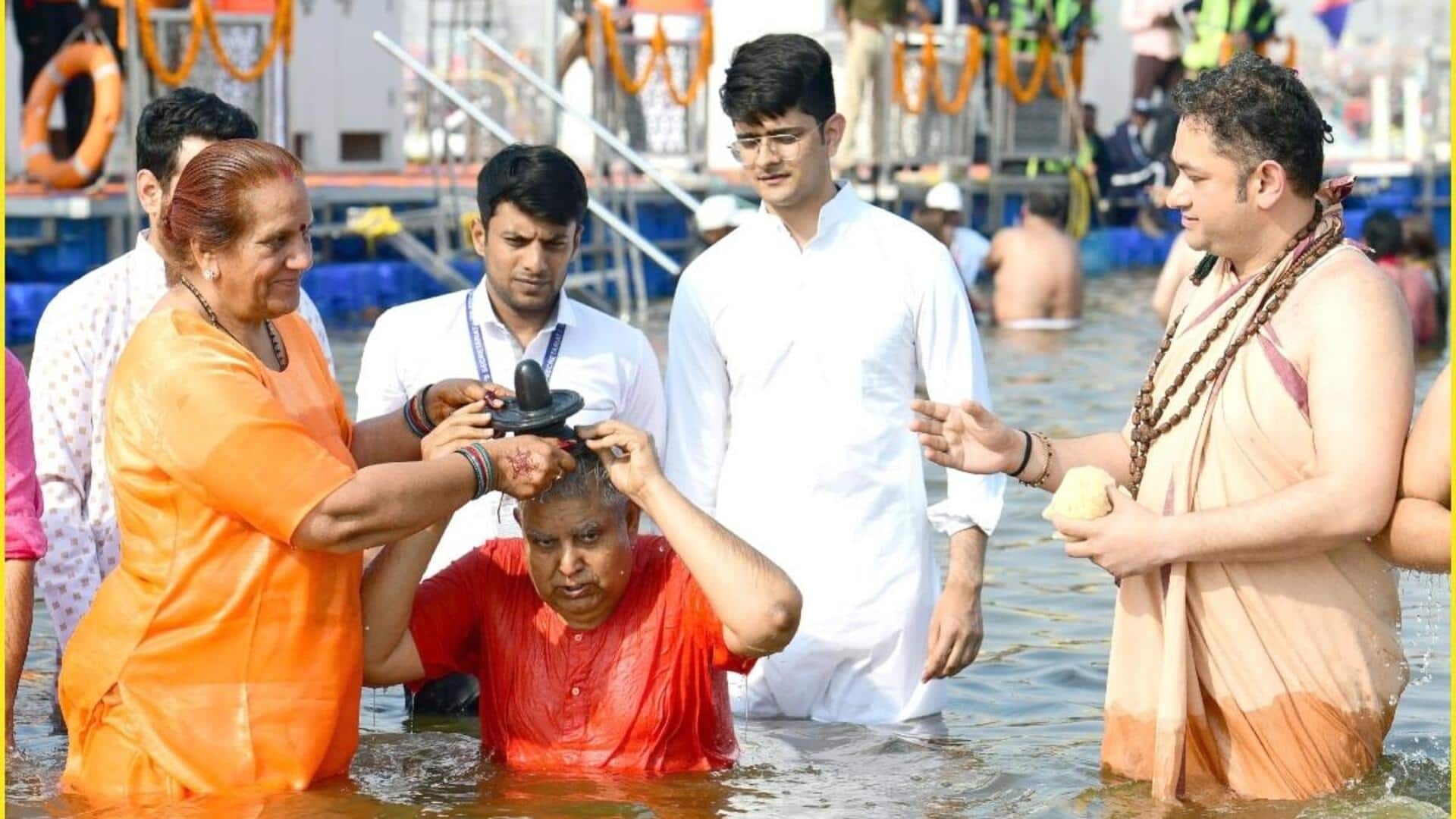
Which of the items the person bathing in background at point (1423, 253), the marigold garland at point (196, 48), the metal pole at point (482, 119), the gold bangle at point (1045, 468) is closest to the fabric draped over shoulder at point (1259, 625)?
the gold bangle at point (1045, 468)

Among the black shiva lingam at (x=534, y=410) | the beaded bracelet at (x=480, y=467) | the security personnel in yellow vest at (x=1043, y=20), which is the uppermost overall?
the security personnel in yellow vest at (x=1043, y=20)

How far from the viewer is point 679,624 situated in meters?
4.61

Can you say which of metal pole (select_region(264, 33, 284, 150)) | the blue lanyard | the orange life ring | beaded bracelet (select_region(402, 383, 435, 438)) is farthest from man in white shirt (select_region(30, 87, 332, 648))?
metal pole (select_region(264, 33, 284, 150))

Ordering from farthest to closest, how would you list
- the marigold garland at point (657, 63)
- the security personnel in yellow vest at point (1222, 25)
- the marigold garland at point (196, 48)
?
the security personnel in yellow vest at point (1222, 25)
the marigold garland at point (657, 63)
the marigold garland at point (196, 48)

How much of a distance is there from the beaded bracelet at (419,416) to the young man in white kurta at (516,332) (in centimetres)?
48

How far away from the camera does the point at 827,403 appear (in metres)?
5.25

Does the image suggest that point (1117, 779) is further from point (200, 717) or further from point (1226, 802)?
point (200, 717)

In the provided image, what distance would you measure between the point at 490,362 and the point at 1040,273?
11.6 meters

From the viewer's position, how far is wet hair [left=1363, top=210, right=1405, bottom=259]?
14039mm

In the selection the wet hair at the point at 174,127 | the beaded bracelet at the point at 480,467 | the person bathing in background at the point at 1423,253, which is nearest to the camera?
the beaded bracelet at the point at 480,467

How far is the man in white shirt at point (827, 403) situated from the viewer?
5.18 meters

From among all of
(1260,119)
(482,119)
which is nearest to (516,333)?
(1260,119)

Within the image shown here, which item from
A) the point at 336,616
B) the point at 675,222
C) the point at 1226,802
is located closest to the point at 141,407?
the point at 336,616

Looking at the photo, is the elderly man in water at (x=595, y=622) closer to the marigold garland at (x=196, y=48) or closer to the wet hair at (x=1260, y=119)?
the wet hair at (x=1260, y=119)
